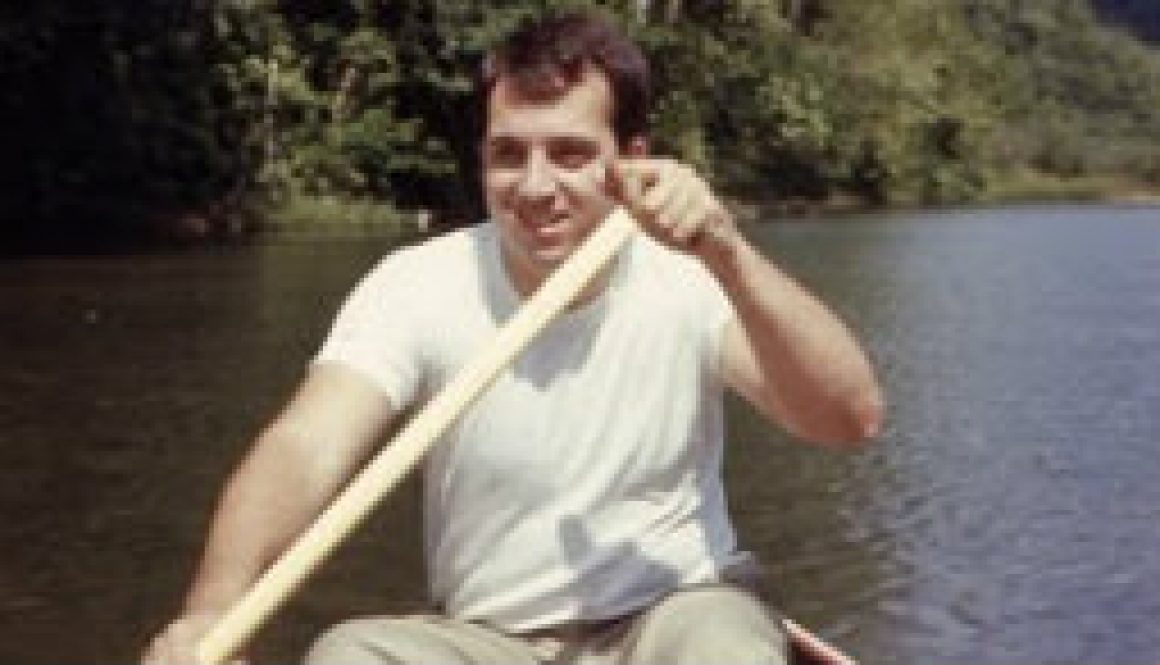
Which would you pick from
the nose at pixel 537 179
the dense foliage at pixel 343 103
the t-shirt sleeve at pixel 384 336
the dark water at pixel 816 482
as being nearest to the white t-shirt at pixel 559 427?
the t-shirt sleeve at pixel 384 336

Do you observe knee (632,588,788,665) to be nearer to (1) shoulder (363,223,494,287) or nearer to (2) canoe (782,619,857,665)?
(2) canoe (782,619,857,665)

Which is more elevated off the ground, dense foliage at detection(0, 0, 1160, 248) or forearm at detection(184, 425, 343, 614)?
forearm at detection(184, 425, 343, 614)

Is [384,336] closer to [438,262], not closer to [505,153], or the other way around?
[438,262]

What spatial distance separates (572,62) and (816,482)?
9076mm

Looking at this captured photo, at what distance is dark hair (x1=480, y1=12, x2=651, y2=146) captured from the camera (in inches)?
166

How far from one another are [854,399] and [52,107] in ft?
118

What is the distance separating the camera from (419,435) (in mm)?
4090

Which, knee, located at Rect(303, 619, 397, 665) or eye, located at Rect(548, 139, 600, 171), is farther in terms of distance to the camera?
eye, located at Rect(548, 139, 600, 171)

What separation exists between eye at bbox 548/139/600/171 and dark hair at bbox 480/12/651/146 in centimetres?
6

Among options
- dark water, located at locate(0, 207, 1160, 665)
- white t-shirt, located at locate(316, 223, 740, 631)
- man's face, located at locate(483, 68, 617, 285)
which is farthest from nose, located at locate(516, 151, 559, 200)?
dark water, located at locate(0, 207, 1160, 665)

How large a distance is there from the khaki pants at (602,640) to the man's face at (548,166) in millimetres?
709

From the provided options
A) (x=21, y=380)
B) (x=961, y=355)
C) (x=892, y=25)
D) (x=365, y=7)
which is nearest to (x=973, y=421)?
(x=961, y=355)

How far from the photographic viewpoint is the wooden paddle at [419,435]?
3.87 meters

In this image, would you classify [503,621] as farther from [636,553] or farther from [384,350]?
[384,350]
